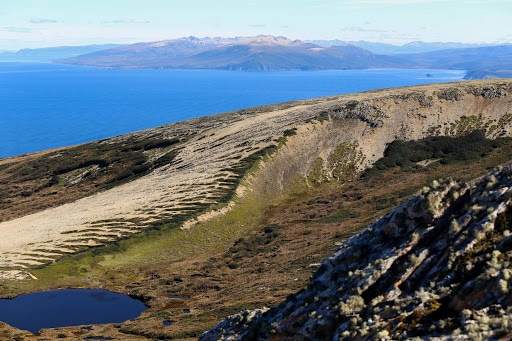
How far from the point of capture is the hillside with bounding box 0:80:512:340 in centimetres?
6006

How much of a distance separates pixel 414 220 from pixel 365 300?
203 inches

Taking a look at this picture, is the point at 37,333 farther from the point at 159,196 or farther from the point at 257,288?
the point at 159,196

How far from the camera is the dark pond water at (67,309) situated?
5417cm

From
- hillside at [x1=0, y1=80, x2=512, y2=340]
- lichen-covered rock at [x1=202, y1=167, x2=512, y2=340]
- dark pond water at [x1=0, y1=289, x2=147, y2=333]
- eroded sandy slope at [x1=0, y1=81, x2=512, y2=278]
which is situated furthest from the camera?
eroded sandy slope at [x1=0, y1=81, x2=512, y2=278]

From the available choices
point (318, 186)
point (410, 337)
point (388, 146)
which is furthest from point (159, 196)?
point (410, 337)

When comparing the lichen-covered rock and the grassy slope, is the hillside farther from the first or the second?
the lichen-covered rock

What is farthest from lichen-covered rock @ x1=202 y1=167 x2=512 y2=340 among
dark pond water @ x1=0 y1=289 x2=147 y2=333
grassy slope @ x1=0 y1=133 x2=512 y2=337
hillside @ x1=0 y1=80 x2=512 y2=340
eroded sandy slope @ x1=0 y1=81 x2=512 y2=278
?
eroded sandy slope @ x1=0 y1=81 x2=512 y2=278

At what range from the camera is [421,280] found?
22.0m

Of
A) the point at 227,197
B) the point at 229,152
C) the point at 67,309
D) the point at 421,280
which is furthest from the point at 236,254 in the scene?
the point at 421,280

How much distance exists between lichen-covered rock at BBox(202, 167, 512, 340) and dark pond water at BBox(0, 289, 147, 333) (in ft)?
A: 102

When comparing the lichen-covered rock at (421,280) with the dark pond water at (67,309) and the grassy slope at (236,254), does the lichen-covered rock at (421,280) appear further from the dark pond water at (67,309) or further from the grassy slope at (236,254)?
the dark pond water at (67,309)

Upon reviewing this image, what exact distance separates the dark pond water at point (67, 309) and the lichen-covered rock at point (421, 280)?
3101cm

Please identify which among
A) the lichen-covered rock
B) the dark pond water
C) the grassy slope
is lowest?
the dark pond water

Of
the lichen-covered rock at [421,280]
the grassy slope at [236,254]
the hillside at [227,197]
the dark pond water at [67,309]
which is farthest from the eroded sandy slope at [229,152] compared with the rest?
the lichen-covered rock at [421,280]
